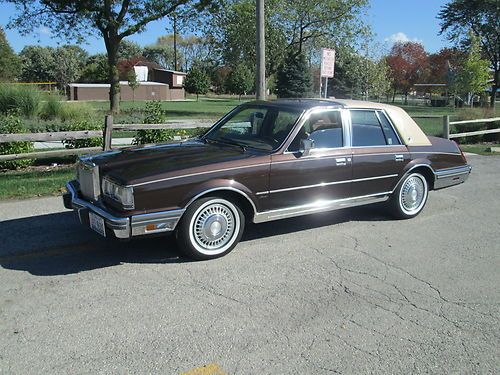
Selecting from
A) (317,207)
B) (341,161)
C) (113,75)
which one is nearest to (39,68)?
(113,75)

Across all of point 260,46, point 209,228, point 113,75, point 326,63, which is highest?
point 260,46

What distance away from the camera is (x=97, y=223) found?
15.2 feet

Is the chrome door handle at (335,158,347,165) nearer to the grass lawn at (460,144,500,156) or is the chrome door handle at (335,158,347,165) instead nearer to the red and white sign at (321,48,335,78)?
the red and white sign at (321,48,335,78)

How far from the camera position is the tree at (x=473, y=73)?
43.7 m

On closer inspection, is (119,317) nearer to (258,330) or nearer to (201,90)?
(258,330)

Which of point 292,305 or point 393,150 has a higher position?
point 393,150

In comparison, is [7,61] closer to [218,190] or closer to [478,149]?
[478,149]

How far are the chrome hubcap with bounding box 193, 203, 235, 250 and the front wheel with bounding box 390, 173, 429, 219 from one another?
257 centimetres

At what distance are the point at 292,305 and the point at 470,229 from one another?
341cm

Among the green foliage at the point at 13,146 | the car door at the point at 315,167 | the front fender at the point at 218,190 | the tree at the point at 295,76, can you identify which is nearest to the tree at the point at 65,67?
the tree at the point at 295,76

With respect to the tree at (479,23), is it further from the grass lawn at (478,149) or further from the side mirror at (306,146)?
the side mirror at (306,146)

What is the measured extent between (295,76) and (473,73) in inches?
737

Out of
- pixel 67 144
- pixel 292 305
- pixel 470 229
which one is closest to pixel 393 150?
pixel 470 229

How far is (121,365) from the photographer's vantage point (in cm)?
309
